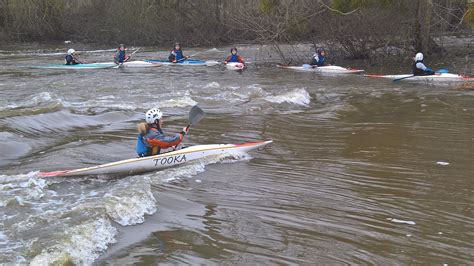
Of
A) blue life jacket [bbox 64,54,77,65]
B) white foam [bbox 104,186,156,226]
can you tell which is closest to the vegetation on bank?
blue life jacket [bbox 64,54,77,65]

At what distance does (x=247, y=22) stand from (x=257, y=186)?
17917 millimetres

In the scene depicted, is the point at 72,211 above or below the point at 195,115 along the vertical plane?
below

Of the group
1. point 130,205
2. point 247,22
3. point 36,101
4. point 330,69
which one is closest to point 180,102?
point 36,101

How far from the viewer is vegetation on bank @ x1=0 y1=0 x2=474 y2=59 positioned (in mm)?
21031

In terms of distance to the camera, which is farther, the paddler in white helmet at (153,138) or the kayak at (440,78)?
the kayak at (440,78)

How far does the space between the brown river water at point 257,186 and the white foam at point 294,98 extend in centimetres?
6

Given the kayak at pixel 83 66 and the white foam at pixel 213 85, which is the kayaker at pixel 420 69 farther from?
the kayak at pixel 83 66

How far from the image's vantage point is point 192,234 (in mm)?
5492

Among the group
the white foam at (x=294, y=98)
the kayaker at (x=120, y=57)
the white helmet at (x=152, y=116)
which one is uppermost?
the kayaker at (x=120, y=57)

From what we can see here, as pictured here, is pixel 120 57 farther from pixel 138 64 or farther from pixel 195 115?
pixel 195 115

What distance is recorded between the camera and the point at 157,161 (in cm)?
817

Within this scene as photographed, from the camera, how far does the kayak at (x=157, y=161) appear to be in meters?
7.85

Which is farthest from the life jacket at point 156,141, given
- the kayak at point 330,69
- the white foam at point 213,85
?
the kayak at point 330,69

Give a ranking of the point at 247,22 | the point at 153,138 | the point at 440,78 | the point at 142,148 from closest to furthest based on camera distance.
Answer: the point at 153,138 → the point at 142,148 → the point at 440,78 → the point at 247,22
